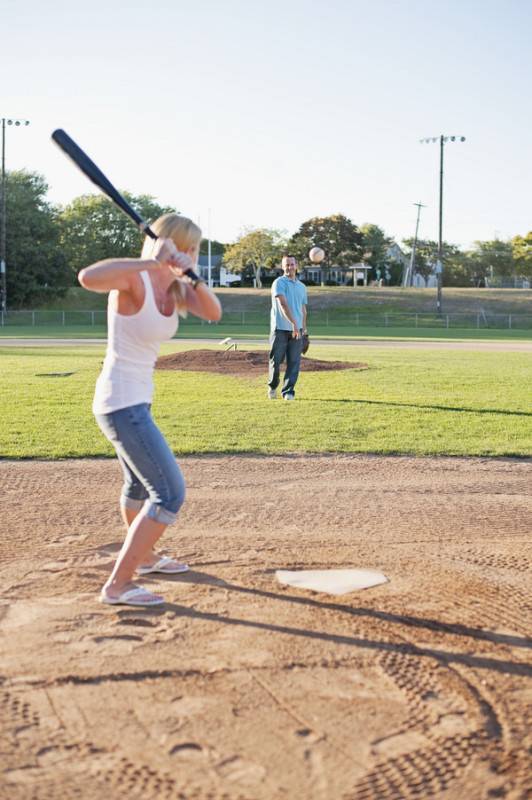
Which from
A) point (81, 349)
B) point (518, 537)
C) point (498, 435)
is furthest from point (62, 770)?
point (81, 349)

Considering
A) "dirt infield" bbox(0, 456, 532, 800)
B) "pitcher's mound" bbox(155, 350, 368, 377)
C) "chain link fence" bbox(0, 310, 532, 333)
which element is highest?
"chain link fence" bbox(0, 310, 532, 333)

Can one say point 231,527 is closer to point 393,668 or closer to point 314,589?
point 314,589

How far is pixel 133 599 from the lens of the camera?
445 centimetres

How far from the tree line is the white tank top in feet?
191

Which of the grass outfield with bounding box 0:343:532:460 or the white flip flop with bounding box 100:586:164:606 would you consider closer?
the white flip flop with bounding box 100:586:164:606

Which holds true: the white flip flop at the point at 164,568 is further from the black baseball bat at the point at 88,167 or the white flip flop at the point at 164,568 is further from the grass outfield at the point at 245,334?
the grass outfield at the point at 245,334

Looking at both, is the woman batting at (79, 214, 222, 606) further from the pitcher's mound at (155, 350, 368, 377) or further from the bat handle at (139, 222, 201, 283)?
the pitcher's mound at (155, 350, 368, 377)

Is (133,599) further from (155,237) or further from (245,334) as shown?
(245,334)

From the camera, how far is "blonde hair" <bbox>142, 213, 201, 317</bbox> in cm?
431

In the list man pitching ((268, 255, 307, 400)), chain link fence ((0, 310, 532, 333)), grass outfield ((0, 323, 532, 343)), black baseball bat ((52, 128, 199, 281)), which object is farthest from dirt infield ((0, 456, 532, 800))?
chain link fence ((0, 310, 532, 333))

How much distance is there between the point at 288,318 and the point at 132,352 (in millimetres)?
8197

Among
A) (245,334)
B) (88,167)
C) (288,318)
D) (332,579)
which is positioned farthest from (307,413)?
(245,334)

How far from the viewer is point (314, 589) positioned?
479 centimetres

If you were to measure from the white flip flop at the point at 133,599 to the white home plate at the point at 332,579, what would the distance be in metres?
0.82
